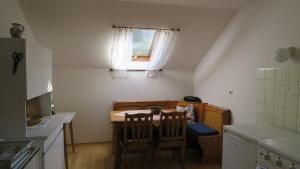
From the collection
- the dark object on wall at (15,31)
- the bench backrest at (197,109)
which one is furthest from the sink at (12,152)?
the bench backrest at (197,109)

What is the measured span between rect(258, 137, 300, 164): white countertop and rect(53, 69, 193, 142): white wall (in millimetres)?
2793

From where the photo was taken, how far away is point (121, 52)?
392cm

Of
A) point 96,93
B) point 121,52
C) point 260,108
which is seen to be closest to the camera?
point 260,108

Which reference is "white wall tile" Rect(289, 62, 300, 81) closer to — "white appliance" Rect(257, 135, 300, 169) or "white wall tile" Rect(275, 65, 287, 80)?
"white wall tile" Rect(275, 65, 287, 80)

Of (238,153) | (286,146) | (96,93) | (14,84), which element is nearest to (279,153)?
(286,146)

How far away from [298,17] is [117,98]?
10.4ft

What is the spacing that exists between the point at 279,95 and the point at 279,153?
3.07 feet

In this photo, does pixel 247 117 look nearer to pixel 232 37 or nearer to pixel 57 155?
pixel 232 37

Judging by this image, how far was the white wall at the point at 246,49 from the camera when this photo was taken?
8.07ft

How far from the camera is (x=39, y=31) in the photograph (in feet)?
10.9

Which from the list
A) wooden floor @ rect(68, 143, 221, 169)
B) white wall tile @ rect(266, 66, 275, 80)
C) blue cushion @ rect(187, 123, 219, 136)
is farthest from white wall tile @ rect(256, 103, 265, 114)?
wooden floor @ rect(68, 143, 221, 169)

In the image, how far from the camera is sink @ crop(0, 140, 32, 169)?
1413mm

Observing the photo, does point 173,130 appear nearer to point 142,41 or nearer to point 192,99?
point 192,99

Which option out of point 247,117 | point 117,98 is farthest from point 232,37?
point 117,98
